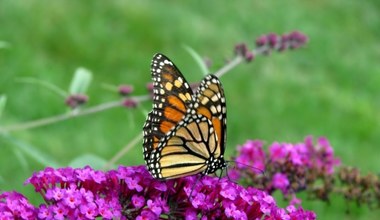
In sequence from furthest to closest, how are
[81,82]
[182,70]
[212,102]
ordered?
[182,70] → [81,82] → [212,102]

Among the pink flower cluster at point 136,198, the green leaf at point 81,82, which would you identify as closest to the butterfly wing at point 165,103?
the pink flower cluster at point 136,198

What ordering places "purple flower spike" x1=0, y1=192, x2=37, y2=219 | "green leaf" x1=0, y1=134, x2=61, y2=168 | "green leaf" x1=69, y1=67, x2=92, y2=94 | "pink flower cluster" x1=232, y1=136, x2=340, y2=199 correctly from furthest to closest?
"green leaf" x1=69, y1=67, x2=92, y2=94, "green leaf" x1=0, y1=134, x2=61, y2=168, "pink flower cluster" x1=232, y1=136, x2=340, y2=199, "purple flower spike" x1=0, y1=192, x2=37, y2=219

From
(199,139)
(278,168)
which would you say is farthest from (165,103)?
(278,168)

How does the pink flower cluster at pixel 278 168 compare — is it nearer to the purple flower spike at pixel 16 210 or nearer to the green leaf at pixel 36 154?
the green leaf at pixel 36 154

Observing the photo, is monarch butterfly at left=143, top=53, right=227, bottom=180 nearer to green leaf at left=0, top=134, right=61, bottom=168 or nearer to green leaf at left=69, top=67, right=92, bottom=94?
green leaf at left=0, top=134, right=61, bottom=168

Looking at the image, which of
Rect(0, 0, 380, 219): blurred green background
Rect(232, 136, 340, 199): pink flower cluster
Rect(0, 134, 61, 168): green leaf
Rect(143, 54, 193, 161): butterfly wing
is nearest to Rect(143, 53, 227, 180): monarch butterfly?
Rect(143, 54, 193, 161): butterfly wing

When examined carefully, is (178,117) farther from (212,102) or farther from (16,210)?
(16,210)
